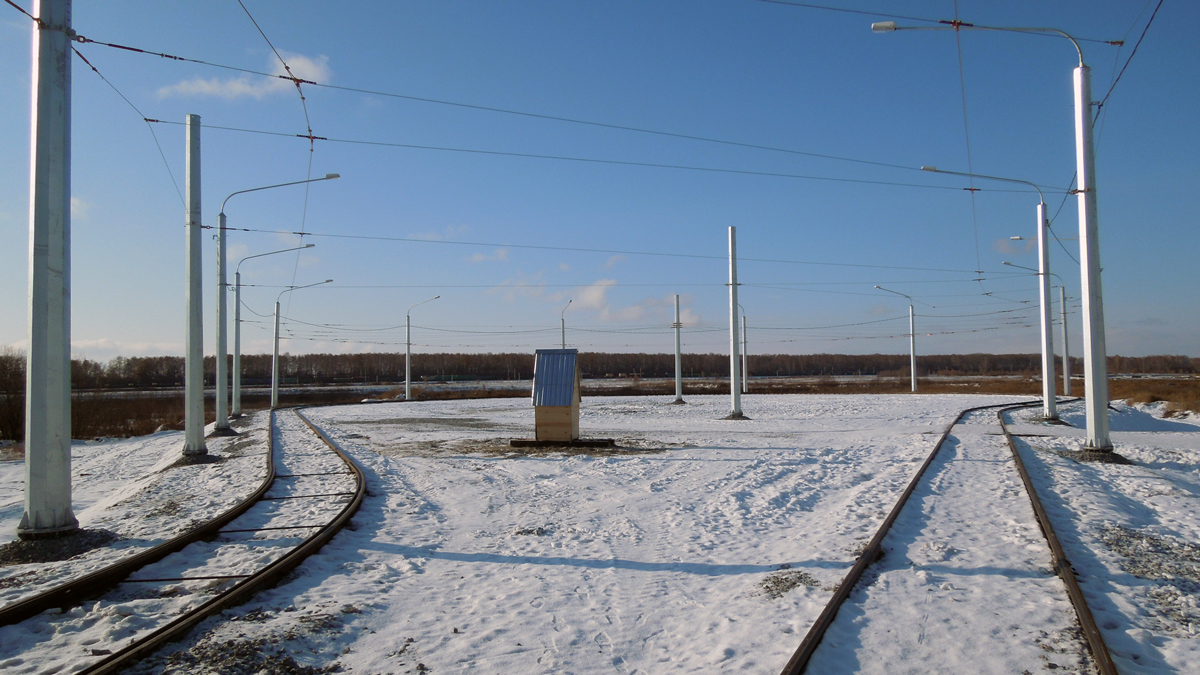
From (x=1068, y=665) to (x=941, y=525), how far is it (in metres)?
4.20

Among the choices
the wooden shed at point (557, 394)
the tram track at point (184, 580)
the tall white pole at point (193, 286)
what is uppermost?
the tall white pole at point (193, 286)

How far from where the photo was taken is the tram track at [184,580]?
4988 millimetres

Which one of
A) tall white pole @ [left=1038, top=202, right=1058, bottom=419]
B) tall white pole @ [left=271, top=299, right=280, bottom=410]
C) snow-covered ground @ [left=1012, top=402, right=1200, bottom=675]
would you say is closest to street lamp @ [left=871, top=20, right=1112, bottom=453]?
snow-covered ground @ [left=1012, top=402, right=1200, bottom=675]

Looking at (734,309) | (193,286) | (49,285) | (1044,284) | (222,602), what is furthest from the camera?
(734,309)

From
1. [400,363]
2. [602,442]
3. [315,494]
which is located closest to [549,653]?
[315,494]

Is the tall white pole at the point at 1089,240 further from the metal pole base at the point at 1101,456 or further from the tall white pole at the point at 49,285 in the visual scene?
the tall white pole at the point at 49,285

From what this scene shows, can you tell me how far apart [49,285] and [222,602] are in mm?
5254

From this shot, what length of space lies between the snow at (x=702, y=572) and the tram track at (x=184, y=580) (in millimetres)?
63

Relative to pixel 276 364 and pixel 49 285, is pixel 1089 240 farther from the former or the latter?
pixel 276 364

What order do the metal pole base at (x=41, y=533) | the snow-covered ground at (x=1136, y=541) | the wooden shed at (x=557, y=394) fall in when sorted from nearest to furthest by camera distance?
the snow-covered ground at (x=1136, y=541) → the metal pole base at (x=41, y=533) → the wooden shed at (x=557, y=394)

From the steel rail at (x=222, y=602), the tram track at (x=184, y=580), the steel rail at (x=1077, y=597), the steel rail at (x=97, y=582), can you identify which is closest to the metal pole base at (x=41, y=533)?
the steel rail at (x=97, y=582)

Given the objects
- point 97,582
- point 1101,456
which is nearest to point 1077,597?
point 97,582

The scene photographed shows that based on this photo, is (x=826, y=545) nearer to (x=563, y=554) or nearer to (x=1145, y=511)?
(x=563, y=554)

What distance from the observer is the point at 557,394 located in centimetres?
1738
